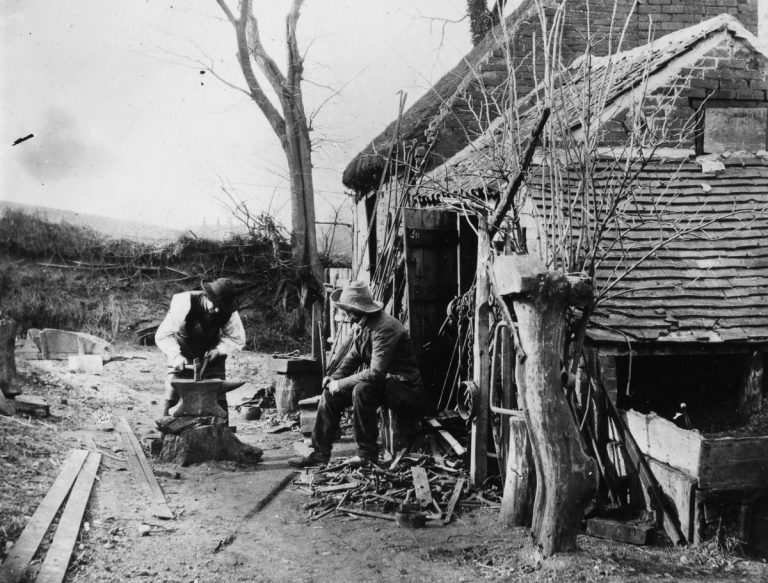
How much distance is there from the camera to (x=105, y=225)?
703 inches

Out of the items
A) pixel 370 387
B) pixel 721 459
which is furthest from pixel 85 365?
pixel 721 459

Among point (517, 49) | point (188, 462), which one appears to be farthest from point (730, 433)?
point (517, 49)

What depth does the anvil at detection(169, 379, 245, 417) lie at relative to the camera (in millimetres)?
6934

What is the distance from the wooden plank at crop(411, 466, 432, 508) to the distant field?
41.0ft

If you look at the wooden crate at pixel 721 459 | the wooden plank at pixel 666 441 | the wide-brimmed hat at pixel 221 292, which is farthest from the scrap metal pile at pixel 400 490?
the wide-brimmed hat at pixel 221 292

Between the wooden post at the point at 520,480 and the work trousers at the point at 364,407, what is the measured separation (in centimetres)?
186

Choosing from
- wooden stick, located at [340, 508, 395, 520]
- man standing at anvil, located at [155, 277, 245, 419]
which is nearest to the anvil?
man standing at anvil, located at [155, 277, 245, 419]

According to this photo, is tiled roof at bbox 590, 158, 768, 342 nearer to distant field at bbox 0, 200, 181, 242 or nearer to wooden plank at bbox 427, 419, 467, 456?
wooden plank at bbox 427, 419, 467, 456

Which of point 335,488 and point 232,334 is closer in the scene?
point 335,488

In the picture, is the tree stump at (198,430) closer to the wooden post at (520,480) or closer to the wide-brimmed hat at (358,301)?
the wide-brimmed hat at (358,301)

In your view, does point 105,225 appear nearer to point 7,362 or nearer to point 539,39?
point 7,362

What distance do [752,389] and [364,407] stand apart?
3806 mm

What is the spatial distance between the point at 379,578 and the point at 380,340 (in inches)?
111

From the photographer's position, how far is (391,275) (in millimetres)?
8109
